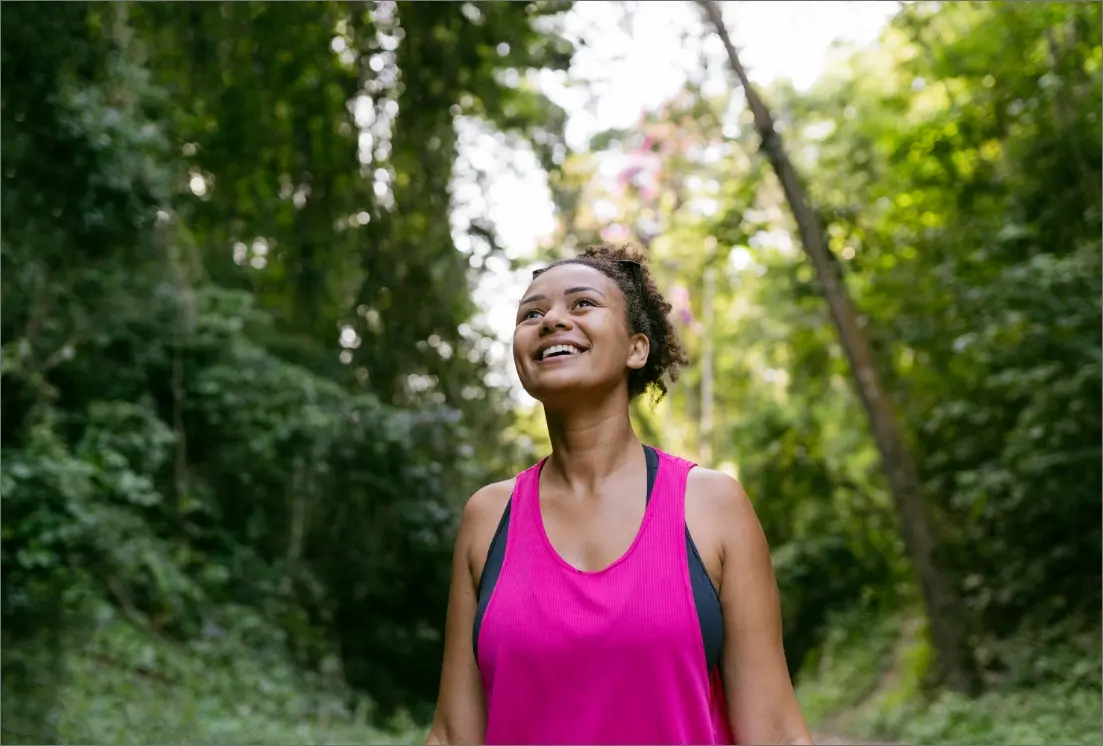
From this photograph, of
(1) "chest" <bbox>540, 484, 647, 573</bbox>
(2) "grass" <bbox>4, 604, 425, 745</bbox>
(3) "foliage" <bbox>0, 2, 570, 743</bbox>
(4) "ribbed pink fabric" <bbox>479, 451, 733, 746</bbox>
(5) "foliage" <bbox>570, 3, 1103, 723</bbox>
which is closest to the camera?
(4) "ribbed pink fabric" <bbox>479, 451, 733, 746</bbox>

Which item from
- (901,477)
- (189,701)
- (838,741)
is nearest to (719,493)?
(838,741)

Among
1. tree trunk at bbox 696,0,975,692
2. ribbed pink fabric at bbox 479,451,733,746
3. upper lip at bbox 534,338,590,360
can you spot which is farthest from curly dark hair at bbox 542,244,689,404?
tree trunk at bbox 696,0,975,692

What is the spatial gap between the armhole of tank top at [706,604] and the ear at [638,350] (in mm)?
358

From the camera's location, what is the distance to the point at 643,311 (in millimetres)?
1989

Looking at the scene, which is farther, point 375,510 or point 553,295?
point 375,510

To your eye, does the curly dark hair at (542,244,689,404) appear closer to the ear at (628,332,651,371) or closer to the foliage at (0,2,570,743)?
the ear at (628,332,651,371)

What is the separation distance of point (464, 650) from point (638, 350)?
56 cm

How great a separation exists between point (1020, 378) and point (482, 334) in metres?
3.63

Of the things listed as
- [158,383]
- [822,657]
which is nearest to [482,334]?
[158,383]

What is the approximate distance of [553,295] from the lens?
1.84m

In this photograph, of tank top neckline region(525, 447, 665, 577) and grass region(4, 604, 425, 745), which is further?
grass region(4, 604, 425, 745)

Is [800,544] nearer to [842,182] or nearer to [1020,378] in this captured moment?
[842,182]

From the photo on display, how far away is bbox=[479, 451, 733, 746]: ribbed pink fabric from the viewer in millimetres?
1572

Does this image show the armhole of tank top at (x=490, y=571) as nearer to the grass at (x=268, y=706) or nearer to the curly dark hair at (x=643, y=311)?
the curly dark hair at (x=643, y=311)
